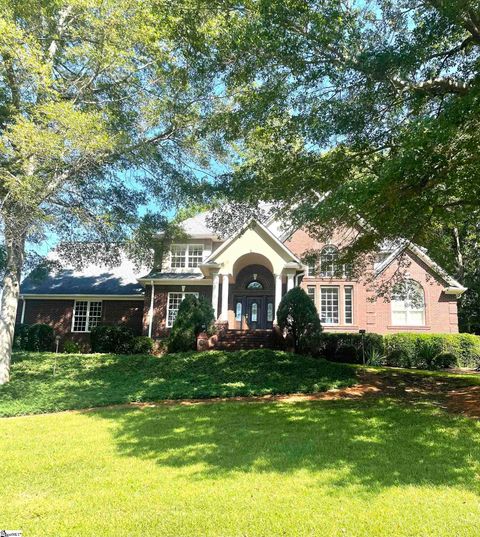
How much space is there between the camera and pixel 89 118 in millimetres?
11844

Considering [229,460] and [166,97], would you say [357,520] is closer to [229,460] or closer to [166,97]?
[229,460]

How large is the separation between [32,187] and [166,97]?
5.63 meters

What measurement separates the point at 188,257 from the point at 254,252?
5.15 meters

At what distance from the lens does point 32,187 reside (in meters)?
11.9

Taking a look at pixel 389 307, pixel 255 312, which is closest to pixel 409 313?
pixel 389 307

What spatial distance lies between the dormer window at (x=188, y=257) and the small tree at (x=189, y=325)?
5.80 meters

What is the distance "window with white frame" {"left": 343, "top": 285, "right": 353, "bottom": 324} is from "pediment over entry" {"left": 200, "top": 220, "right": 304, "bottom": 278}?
3418 mm

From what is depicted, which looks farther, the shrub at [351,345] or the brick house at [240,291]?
the brick house at [240,291]

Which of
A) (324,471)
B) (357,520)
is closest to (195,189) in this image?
(324,471)

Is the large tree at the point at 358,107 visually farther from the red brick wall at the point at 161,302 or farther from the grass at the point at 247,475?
the red brick wall at the point at 161,302

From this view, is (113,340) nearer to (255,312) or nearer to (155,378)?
(255,312)

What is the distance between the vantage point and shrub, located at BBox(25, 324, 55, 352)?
2242 centimetres

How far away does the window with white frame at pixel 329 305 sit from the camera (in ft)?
74.1

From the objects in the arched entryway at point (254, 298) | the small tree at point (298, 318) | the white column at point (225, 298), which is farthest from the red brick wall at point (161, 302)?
the small tree at point (298, 318)
